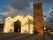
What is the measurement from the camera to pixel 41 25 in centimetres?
2970

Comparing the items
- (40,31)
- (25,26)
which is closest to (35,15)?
(40,31)

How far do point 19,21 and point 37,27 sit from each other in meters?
16.7

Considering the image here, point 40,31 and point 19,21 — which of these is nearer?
point 40,31

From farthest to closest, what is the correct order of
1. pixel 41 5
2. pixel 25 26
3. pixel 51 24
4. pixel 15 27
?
pixel 51 24 → pixel 15 27 → pixel 25 26 → pixel 41 5

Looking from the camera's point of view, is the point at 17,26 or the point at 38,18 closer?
the point at 38,18

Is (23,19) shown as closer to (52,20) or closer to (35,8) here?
(35,8)

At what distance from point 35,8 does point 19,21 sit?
669 inches

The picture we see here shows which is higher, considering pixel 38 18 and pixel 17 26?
pixel 38 18

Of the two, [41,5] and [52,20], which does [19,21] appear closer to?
[41,5]

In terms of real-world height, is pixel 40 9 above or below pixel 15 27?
above

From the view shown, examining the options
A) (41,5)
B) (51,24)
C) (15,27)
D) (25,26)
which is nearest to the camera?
(41,5)

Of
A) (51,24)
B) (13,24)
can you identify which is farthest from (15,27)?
(51,24)

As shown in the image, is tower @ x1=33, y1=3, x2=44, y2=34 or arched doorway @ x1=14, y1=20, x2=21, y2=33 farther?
arched doorway @ x1=14, y1=20, x2=21, y2=33

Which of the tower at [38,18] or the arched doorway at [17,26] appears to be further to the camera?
the arched doorway at [17,26]
